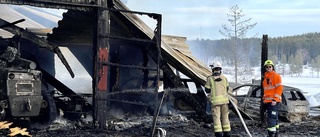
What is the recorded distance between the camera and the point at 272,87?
9398 mm

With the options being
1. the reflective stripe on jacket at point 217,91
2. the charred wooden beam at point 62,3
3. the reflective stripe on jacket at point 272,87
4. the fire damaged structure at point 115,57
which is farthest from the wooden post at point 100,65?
the reflective stripe on jacket at point 272,87

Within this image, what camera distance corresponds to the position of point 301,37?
10588 cm

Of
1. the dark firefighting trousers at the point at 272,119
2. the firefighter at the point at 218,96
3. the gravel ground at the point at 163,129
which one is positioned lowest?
the gravel ground at the point at 163,129

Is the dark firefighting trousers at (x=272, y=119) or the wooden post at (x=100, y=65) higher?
the wooden post at (x=100, y=65)

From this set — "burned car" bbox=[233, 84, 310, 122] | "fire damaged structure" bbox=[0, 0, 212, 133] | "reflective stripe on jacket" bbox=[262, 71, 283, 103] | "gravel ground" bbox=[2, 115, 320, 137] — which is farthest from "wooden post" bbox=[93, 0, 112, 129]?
"burned car" bbox=[233, 84, 310, 122]

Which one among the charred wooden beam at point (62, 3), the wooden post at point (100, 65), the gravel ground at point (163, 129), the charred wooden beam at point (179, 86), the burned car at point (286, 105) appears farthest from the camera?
the burned car at point (286, 105)

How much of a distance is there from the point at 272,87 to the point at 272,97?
0.23 metres

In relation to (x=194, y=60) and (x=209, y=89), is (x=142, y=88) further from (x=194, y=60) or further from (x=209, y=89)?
(x=209, y=89)

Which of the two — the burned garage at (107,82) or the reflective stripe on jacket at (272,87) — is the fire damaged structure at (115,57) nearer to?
the burned garage at (107,82)

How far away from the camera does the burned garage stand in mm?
8617

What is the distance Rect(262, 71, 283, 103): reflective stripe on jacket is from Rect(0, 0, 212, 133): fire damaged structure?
5.73ft

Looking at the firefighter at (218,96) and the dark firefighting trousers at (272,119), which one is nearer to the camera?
the firefighter at (218,96)

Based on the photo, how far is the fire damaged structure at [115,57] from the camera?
30.6ft

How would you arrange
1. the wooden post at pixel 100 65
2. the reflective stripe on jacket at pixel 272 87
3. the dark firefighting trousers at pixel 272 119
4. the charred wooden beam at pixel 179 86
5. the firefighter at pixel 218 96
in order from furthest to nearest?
1. the charred wooden beam at pixel 179 86
2. the wooden post at pixel 100 65
3. the reflective stripe on jacket at pixel 272 87
4. the dark firefighting trousers at pixel 272 119
5. the firefighter at pixel 218 96
